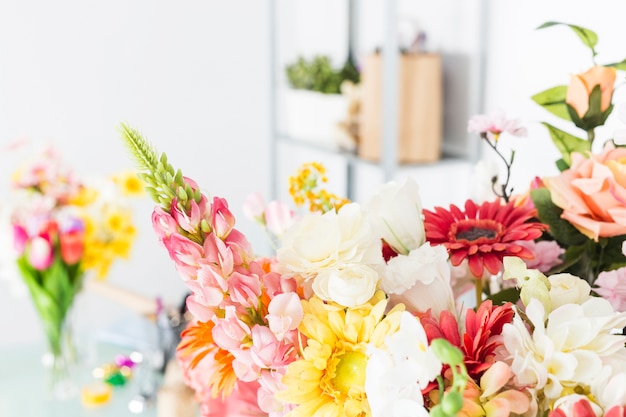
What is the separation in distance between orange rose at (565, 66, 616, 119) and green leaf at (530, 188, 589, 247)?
0.07 m

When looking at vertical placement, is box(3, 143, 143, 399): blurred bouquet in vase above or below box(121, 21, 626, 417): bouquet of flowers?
below

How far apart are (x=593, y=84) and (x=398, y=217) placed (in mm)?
179

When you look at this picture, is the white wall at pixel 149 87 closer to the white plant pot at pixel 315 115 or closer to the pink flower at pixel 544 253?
the white plant pot at pixel 315 115

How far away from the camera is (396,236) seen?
41 centimetres

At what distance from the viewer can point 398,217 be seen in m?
0.41

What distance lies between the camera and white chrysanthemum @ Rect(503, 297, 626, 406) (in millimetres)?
320

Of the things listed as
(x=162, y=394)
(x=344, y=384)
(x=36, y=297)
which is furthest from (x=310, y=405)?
(x=36, y=297)

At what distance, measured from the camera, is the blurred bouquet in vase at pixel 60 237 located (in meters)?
1.32

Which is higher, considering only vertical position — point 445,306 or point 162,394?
point 445,306

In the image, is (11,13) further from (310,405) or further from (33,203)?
(310,405)

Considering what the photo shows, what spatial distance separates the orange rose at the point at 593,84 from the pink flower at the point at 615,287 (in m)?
0.13

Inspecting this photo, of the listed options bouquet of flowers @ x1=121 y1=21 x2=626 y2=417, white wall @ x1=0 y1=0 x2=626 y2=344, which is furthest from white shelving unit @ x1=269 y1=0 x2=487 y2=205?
bouquet of flowers @ x1=121 y1=21 x2=626 y2=417

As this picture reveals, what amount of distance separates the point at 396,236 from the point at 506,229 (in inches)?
2.9

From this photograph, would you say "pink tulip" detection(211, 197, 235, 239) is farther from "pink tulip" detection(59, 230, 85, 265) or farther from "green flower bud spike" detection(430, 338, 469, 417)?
"pink tulip" detection(59, 230, 85, 265)
